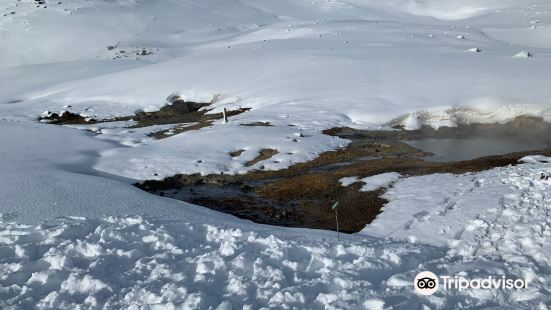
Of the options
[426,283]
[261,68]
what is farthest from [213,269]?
[261,68]

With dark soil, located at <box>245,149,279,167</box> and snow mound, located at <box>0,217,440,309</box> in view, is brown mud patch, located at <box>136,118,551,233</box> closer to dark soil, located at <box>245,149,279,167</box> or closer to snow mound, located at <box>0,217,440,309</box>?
dark soil, located at <box>245,149,279,167</box>

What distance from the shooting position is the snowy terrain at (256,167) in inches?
295

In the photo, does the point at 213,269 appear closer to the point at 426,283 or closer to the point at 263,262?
the point at 263,262

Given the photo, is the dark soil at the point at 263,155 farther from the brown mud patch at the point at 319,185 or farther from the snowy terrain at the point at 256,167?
the snowy terrain at the point at 256,167

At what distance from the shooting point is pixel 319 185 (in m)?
15.3

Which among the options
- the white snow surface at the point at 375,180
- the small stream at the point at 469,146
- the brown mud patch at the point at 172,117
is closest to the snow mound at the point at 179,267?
the white snow surface at the point at 375,180

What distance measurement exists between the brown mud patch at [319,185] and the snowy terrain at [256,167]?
26.4 inches

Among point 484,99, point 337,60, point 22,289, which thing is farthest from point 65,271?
point 337,60

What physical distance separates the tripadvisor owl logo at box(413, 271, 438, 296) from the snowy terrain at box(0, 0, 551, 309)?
0.46 ft

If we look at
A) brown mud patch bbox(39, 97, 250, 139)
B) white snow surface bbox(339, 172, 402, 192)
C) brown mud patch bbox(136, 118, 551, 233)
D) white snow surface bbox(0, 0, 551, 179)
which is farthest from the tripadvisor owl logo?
brown mud patch bbox(39, 97, 250, 139)

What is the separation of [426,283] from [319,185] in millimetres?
7866

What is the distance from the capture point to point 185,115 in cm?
2858

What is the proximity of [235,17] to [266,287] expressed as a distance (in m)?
58.7

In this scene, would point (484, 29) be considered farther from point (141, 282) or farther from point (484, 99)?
point (141, 282)
